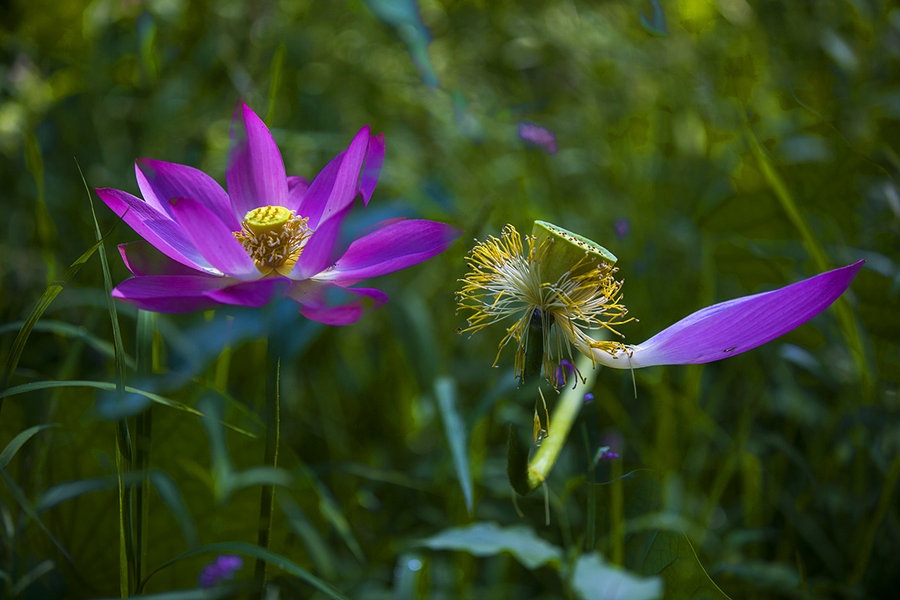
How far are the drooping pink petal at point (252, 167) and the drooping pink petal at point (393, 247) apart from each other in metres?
0.09

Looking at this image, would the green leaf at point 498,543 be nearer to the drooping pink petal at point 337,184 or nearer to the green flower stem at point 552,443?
the green flower stem at point 552,443

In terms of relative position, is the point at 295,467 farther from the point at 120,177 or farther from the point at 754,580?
the point at 120,177

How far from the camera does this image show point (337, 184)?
1.61ft

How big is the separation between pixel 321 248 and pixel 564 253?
165mm

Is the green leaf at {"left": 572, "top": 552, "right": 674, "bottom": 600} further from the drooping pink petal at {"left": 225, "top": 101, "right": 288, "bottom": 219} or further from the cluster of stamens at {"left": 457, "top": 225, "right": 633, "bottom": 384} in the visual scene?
the drooping pink petal at {"left": 225, "top": 101, "right": 288, "bottom": 219}

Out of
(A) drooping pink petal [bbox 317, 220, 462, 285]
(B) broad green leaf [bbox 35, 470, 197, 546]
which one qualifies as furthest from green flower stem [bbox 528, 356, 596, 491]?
(B) broad green leaf [bbox 35, 470, 197, 546]

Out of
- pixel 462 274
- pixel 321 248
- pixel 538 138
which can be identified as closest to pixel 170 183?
pixel 321 248

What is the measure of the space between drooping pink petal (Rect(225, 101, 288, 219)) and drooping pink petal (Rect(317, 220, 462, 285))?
9 cm

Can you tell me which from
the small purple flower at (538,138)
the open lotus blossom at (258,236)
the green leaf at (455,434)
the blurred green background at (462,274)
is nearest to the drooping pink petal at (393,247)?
the open lotus blossom at (258,236)

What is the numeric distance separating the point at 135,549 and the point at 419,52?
21.3 inches

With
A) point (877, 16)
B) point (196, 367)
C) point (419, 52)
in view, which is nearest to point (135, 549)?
point (196, 367)

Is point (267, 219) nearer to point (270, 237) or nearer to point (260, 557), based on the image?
point (270, 237)

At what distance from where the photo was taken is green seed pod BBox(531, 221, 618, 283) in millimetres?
463

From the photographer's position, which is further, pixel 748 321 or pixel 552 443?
pixel 552 443
